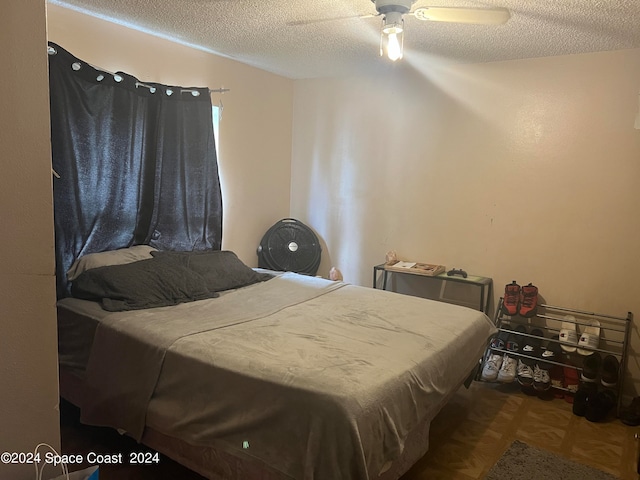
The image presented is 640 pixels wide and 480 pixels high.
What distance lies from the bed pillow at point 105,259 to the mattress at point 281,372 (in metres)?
0.29

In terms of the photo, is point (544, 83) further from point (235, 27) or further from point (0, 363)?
point (0, 363)

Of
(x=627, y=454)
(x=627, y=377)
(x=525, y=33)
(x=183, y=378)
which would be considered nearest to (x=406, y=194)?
(x=525, y=33)

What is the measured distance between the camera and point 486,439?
258 centimetres

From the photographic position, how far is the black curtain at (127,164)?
282 centimetres

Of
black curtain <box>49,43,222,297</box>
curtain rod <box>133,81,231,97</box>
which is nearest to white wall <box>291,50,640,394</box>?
curtain rod <box>133,81,231,97</box>

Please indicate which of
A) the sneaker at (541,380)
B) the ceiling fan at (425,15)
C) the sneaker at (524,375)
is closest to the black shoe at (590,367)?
the sneaker at (541,380)

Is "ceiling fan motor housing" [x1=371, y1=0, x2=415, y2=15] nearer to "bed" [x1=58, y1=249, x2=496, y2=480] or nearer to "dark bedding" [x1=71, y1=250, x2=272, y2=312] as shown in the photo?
"bed" [x1=58, y1=249, x2=496, y2=480]

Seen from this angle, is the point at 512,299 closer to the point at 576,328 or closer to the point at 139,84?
the point at 576,328

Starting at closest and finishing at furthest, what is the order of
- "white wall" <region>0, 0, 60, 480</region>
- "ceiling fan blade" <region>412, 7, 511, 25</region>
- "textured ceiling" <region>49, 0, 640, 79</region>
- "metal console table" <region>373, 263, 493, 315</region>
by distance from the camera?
"white wall" <region>0, 0, 60, 480</region>
"ceiling fan blade" <region>412, 7, 511, 25</region>
"textured ceiling" <region>49, 0, 640, 79</region>
"metal console table" <region>373, 263, 493, 315</region>

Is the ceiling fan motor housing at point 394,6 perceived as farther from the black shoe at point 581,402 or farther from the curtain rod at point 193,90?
the black shoe at point 581,402

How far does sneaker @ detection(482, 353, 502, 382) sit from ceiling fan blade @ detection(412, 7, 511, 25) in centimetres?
218

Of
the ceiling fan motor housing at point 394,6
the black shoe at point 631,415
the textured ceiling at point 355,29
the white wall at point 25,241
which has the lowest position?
the black shoe at point 631,415

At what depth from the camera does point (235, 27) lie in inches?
117

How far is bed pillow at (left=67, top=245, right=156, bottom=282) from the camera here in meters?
2.89
